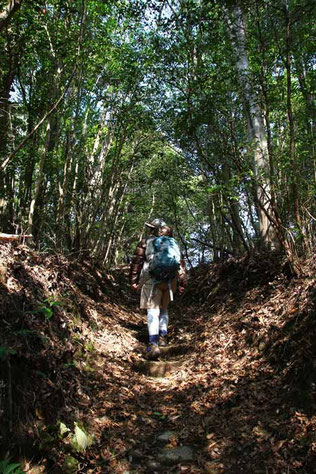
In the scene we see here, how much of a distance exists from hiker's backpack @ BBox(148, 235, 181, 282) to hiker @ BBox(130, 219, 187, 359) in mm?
18

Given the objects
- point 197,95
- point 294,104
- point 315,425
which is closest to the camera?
point 315,425

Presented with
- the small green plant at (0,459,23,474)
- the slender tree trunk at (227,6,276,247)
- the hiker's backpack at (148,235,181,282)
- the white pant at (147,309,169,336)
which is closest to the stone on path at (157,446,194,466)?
the small green plant at (0,459,23,474)

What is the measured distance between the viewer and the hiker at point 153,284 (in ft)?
19.2

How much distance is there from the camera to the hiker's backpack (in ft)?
19.0

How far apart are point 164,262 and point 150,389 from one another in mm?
1887

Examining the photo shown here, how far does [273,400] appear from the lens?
11.4 feet

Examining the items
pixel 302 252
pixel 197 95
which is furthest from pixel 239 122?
pixel 302 252

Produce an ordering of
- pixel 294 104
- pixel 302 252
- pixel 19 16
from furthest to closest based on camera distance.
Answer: pixel 294 104
pixel 19 16
pixel 302 252

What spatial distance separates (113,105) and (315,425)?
31.2ft

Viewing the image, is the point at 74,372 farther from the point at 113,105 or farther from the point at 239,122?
the point at 113,105

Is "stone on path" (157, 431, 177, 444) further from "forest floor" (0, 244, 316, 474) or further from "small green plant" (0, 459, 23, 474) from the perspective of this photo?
"small green plant" (0, 459, 23, 474)

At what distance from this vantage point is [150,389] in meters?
4.68

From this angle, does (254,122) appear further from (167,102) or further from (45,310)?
(45,310)

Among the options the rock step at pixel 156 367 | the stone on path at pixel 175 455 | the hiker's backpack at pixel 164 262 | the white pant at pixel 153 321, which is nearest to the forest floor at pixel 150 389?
the stone on path at pixel 175 455
